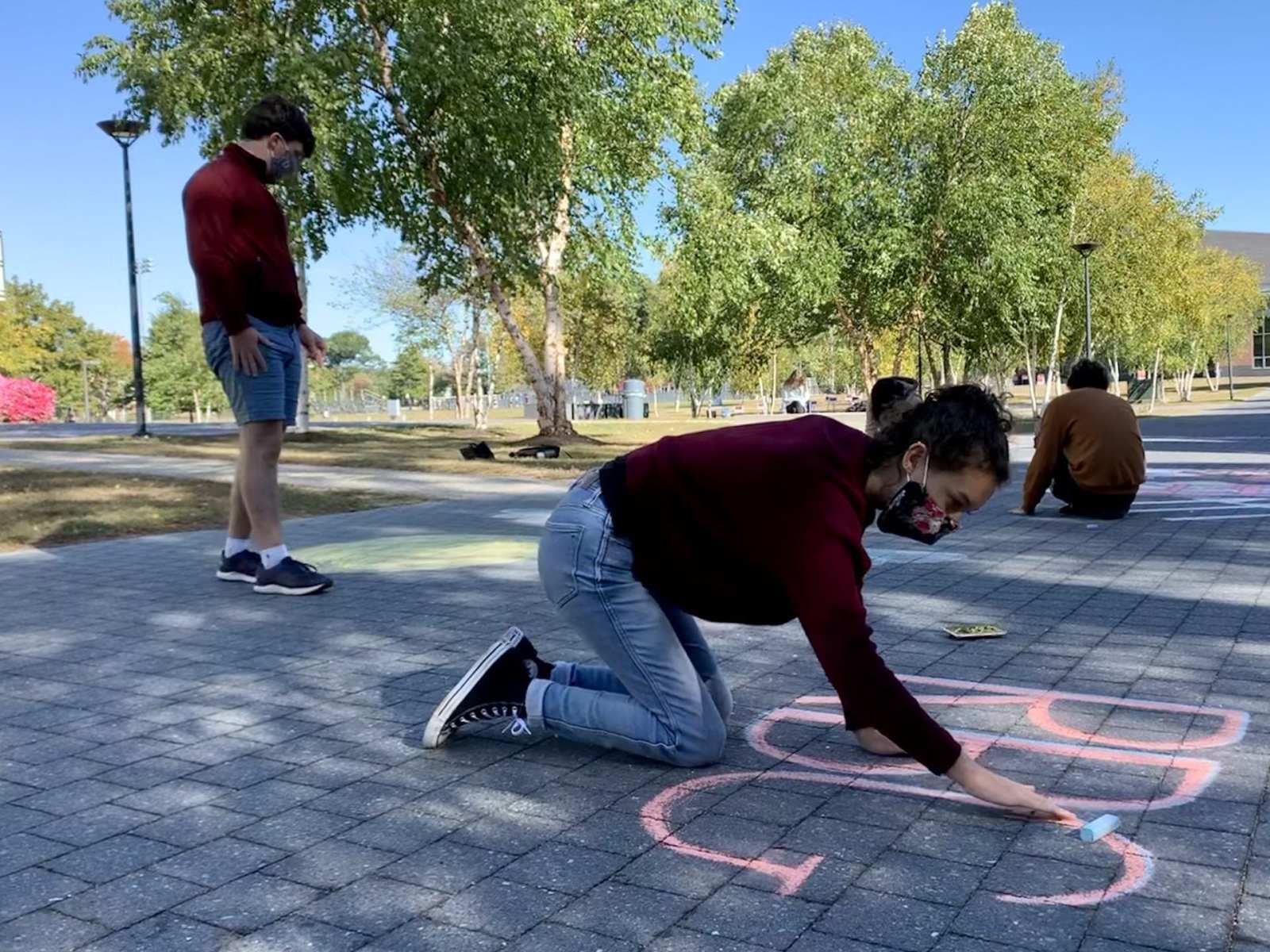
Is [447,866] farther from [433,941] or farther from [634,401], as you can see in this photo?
[634,401]

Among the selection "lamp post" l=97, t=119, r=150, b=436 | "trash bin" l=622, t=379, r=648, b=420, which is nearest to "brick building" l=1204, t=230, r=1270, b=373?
"trash bin" l=622, t=379, r=648, b=420

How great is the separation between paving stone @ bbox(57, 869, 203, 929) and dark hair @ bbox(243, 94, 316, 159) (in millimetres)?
4133

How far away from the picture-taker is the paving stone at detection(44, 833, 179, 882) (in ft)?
8.34

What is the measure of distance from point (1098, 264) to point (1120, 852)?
34255 mm

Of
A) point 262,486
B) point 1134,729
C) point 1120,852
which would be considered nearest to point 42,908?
point 1120,852

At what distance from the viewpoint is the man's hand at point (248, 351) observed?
5367 mm

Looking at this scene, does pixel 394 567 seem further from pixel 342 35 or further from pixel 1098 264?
pixel 1098 264

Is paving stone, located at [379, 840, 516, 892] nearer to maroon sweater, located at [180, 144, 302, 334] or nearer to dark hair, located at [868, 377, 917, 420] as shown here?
dark hair, located at [868, 377, 917, 420]

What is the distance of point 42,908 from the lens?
2357 millimetres

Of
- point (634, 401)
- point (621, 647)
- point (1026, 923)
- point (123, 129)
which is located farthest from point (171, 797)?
point (634, 401)

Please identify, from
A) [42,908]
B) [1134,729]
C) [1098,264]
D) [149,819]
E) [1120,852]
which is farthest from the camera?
[1098,264]

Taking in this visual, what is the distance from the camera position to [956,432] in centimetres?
265

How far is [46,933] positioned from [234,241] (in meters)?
3.89

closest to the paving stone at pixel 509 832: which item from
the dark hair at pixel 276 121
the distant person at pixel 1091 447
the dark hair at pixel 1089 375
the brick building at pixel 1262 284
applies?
the dark hair at pixel 276 121
